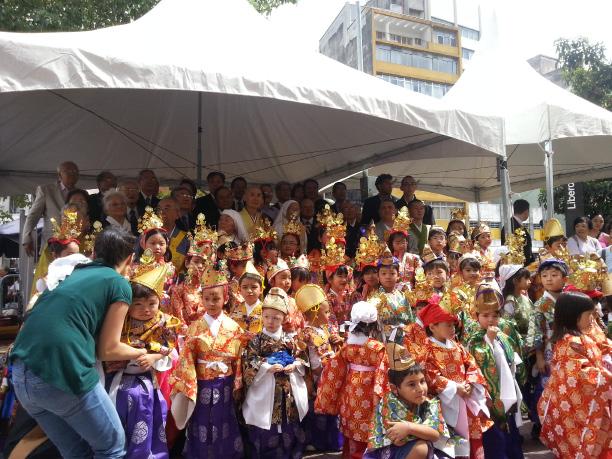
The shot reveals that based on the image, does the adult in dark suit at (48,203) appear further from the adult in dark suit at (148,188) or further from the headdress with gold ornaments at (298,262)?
the headdress with gold ornaments at (298,262)

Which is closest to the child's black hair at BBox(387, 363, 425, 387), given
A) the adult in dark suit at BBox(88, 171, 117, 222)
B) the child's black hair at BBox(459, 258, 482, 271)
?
the child's black hair at BBox(459, 258, 482, 271)

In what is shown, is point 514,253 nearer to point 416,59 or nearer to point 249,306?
point 249,306

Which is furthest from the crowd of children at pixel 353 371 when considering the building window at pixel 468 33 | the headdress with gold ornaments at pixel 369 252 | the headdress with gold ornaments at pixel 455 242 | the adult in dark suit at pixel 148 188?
the building window at pixel 468 33

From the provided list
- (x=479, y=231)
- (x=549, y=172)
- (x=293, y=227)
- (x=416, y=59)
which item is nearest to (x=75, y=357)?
(x=293, y=227)

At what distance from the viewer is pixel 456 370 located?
11.6ft

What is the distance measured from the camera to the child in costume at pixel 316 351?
13.6 ft

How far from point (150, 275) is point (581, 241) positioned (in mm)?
6709

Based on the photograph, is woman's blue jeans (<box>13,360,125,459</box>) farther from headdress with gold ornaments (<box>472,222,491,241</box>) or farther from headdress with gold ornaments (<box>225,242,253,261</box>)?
headdress with gold ornaments (<box>472,222,491,241</box>)

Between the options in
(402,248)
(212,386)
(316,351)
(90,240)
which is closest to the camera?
(212,386)

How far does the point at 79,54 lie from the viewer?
411cm

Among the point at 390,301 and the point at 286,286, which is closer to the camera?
the point at 390,301

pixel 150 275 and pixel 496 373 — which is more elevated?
pixel 150 275

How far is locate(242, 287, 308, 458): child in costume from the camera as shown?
12.1ft

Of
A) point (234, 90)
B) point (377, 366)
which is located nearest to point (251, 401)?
point (377, 366)
